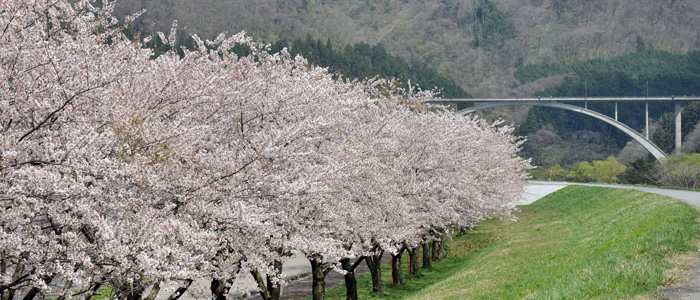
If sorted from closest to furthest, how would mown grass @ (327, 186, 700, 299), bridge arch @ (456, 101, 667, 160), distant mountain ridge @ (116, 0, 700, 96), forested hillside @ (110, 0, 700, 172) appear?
mown grass @ (327, 186, 700, 299) < bridge arch @ (456, 101, 667, 160) < forested hillside @ (110, 0, 700, 172) < distant mountain ridge @ (116, 0, 700, 96)

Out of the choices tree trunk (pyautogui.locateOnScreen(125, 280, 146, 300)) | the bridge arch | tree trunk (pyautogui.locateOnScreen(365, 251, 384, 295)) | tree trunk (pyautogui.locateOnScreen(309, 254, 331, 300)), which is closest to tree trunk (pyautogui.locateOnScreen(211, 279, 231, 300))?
tree trunk (pyautogui.locateOnScreen(125, 280, 146, 300))

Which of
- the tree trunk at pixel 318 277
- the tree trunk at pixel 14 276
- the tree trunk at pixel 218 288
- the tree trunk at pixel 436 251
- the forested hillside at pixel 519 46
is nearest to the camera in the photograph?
the tree trunk at pixel 14 276

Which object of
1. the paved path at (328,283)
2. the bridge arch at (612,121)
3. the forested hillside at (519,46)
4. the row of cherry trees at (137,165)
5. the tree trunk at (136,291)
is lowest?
the paved path at (328,283)

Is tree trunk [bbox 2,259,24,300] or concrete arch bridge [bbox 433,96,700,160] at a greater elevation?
concrete arch bridge [bbox 433,96,700,160]

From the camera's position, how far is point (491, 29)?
186 metres

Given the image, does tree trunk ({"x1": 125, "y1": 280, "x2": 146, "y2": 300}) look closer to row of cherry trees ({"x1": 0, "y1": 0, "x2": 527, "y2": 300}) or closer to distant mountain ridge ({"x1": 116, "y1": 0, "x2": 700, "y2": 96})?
row of cherry trees ({"x1": 0, "y1": 0, "x2": 527, "y2": 300})

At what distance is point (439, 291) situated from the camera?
59.4 ft

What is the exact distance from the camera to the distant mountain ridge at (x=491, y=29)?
149 meters

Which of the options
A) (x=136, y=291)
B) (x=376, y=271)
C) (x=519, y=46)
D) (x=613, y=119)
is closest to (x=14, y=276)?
(x=136, y=291)

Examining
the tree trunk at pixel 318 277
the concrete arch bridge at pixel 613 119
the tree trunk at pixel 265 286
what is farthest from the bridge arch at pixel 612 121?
the tree trunk at pixel 265 286

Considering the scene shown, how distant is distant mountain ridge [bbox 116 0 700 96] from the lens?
149 metres

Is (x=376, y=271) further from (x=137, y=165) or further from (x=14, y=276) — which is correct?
(x=137, y=165)

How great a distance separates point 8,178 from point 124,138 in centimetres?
154

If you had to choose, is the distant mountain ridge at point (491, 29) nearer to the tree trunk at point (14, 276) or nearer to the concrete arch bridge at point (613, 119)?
the concrete arch bridge at point (613, 119)
